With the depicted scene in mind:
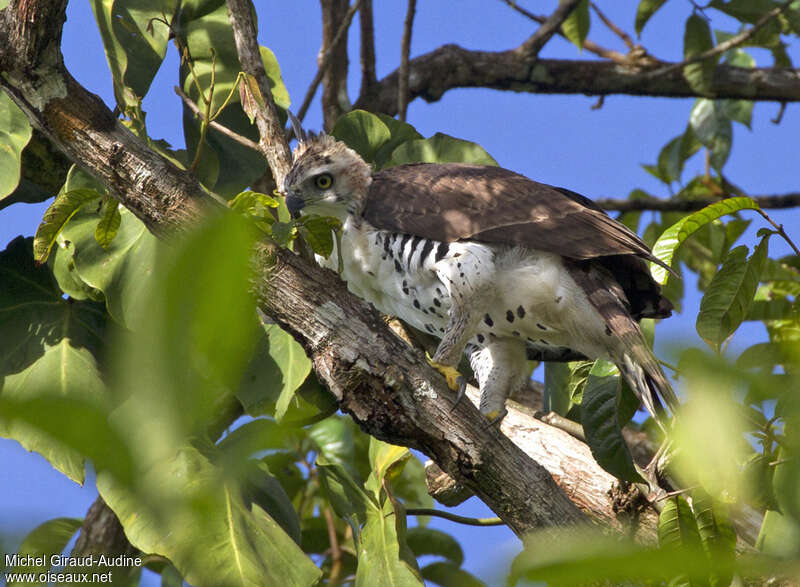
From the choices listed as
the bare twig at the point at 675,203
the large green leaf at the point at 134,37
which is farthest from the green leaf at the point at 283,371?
the bare twig at the point at 675,203

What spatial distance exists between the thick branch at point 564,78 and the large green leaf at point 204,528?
3608mm

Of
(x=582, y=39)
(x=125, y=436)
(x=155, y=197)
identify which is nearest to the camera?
(x=125, y=436)

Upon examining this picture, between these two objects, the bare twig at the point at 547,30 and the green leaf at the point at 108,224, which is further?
the bare twig at the point at 547,30

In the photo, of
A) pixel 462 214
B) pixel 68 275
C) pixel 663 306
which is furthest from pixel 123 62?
pixel 663 306

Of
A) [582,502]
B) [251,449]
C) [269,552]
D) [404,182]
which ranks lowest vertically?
[251,449]

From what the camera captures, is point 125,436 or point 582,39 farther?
point 582,39

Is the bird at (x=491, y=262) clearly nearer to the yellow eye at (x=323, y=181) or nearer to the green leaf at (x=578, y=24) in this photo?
the yellow eye at (x=323, y=181)

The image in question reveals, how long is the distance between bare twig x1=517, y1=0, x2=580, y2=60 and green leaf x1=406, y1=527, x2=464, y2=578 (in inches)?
141

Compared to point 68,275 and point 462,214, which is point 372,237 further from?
point 68,275

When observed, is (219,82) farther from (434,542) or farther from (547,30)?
(547,30)

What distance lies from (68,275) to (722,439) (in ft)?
12.5

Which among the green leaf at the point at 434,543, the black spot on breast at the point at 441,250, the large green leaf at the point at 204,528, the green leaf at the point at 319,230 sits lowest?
the large green leaf at the point at 204,528

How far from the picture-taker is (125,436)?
18.9 inches

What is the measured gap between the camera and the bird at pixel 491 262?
3.65 m
